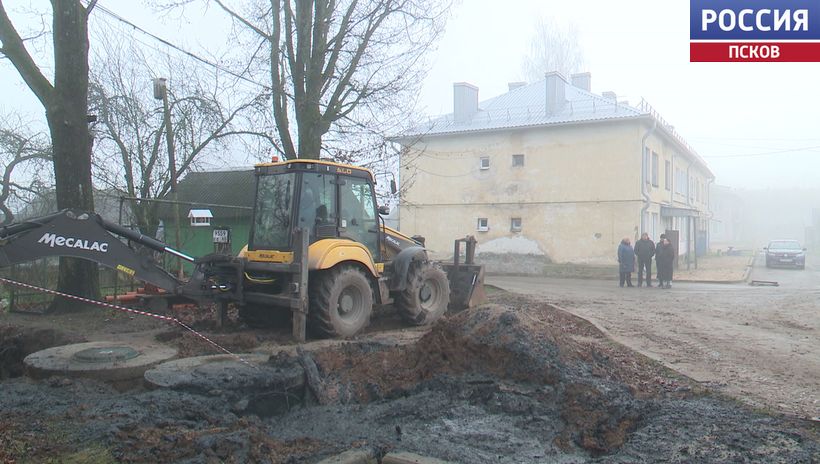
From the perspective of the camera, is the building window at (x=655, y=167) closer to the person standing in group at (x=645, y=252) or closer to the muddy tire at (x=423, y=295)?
the person standing in group at (x=645, y=252)

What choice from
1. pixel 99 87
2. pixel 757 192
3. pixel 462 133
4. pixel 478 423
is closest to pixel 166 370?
pixel 478 423

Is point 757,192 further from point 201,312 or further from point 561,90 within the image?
point 201,312

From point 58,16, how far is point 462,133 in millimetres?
19633

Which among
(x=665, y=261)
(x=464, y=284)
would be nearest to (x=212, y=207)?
(x=464, y=284)

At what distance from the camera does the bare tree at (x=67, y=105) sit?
10.6 metres

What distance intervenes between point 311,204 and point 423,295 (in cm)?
263

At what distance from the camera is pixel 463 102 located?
98.3ft

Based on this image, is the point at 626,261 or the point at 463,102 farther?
the point at 463,102

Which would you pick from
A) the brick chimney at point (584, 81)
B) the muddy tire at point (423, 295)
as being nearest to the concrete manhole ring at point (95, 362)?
the muddy tire at point (423, 295)

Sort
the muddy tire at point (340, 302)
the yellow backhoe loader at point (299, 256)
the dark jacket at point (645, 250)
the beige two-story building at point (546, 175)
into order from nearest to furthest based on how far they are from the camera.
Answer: the yellow backhoe loader at point (299, 256) < the muddy tire at point (340, 302) < the dark jacket at point (645, 250) < the beige two-story building at point (546, 175)

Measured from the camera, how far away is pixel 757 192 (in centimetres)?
10850

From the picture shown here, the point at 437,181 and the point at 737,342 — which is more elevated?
the point at 437,181

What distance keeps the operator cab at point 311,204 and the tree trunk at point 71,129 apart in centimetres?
343

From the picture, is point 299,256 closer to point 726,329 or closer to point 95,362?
point 95,362
